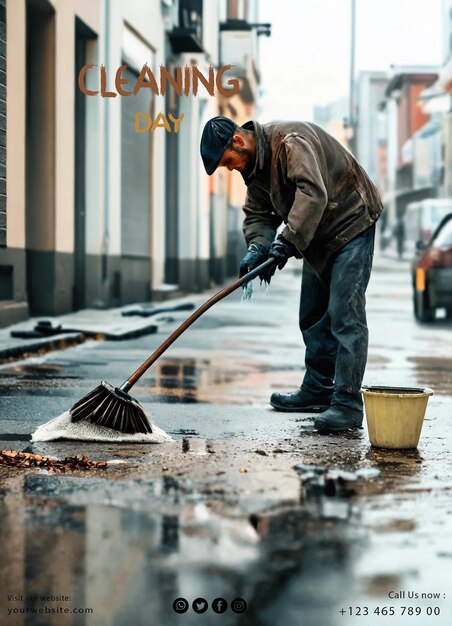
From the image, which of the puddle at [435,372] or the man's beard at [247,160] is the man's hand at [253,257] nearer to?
the man's beard at [247,160]

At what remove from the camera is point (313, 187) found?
6.15m

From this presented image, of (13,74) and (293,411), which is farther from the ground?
(13,74)

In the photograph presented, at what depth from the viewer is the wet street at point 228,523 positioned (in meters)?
3.18

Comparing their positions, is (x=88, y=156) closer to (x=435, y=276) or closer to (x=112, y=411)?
(x=435, y=276)

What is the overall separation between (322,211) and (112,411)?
58.0 inches

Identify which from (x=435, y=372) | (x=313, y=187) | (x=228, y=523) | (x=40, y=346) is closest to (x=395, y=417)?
(x=313, y=187)

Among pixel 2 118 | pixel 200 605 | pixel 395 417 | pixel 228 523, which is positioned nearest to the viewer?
pixel 200 605

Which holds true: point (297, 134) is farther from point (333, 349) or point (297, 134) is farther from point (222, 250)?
point (222, 250)

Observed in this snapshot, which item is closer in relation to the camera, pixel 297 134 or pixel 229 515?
pixel 229 515

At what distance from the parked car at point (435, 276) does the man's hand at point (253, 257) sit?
974 centimetres

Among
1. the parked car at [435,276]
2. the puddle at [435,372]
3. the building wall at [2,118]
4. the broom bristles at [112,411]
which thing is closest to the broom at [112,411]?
the broom bristles at [112,411]

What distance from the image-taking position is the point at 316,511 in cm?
424

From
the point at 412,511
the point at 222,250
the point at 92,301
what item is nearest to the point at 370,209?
the point at 412,511

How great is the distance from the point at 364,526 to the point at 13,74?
988 cm
